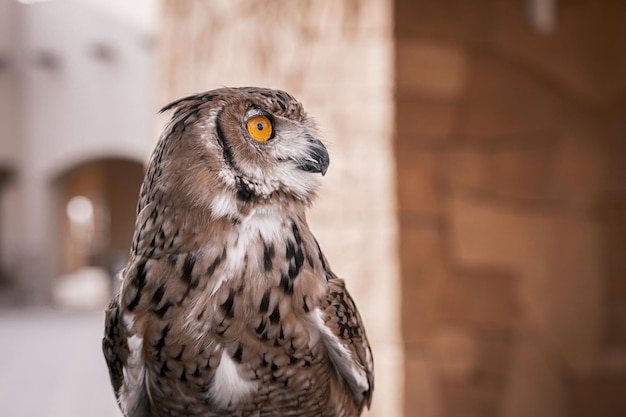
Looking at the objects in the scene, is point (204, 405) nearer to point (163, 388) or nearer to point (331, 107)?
point (163, 388)

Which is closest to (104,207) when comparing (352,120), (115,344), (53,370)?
(53,370)

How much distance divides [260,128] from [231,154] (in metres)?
0.05

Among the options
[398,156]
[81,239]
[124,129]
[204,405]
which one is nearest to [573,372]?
[398,156]

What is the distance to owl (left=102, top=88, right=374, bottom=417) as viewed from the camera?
0.71 m

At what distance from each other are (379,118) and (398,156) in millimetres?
135

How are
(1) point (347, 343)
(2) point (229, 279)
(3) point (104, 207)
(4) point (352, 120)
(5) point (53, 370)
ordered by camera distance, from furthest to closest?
(3) point (104, 207) < (5) point (53, 370) < (4) point (352, 120) < (1) point (347, 343) < (2) point (229, 279)

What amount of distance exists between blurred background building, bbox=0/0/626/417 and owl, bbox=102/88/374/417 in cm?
132

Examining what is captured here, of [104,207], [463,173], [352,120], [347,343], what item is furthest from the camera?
[104,207]

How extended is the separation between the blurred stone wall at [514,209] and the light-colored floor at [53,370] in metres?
2.04

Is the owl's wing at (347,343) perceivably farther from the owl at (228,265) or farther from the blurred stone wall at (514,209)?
the blurred stone wall at (514,209)

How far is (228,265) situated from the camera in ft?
2.34

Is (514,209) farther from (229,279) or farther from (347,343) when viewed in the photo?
(229,279)

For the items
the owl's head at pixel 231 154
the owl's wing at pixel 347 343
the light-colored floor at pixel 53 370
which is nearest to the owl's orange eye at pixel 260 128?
the owl's head at pixel 231 154

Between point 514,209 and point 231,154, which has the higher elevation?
point 231,154
